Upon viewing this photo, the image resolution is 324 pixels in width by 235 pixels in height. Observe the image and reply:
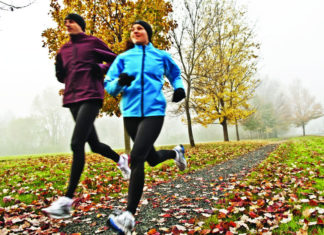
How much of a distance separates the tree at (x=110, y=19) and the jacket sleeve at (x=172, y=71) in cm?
641

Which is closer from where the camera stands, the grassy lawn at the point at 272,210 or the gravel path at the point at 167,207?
the grassy lawn at the point at 272,210

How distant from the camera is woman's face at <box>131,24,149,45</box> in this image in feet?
7.26

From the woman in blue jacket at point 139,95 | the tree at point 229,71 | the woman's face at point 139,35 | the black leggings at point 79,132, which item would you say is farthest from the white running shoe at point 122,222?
the tree at point 229,71

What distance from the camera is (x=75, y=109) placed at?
2295 mm

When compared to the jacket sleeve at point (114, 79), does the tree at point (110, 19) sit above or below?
above

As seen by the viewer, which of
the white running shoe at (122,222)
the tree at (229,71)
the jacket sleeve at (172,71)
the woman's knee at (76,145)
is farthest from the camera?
the tree at (229,71)

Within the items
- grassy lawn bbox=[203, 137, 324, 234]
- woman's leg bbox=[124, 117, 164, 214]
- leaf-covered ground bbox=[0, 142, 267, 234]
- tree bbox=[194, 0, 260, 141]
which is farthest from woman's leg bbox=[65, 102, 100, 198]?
tree bbox=[194, 0, 260, 141]

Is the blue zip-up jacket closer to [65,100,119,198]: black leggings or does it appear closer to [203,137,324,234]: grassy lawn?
[65,100,119,198]: black leggings

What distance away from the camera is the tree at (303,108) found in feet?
141

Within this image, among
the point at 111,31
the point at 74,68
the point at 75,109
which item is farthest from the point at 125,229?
the point at 111,31

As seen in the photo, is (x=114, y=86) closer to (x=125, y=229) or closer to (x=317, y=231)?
(x=125, y=229)

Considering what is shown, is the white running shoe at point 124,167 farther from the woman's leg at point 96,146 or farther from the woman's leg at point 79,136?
the woman's leg at point 79,136

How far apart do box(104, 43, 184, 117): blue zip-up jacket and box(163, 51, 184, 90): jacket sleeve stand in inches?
3.9

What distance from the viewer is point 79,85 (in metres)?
2.25
